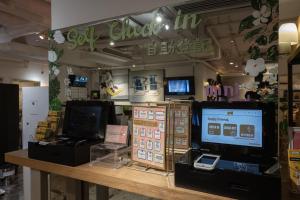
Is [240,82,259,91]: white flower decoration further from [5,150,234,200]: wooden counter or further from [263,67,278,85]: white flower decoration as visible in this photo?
[5,150,234,200]: wooden counter

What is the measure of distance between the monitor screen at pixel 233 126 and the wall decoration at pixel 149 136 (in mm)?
255

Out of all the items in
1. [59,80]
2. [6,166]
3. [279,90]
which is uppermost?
[59,80]

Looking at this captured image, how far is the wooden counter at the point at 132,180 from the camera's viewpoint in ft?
3.69

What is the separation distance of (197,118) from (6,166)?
448cm

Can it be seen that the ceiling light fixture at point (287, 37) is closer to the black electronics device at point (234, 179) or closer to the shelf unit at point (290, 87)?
the shelf unit at point (290, 87)

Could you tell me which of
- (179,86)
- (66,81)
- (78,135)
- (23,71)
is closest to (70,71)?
(66,81)

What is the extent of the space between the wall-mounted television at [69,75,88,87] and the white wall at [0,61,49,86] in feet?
23.3

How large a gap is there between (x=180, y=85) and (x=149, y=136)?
0.48 metres

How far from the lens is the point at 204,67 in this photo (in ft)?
5.33

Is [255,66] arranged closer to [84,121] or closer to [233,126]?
[233,126]

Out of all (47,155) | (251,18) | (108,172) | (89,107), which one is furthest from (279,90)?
(47,155)

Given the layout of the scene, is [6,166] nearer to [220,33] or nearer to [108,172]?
[108,172]

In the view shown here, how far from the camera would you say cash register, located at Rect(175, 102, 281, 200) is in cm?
101

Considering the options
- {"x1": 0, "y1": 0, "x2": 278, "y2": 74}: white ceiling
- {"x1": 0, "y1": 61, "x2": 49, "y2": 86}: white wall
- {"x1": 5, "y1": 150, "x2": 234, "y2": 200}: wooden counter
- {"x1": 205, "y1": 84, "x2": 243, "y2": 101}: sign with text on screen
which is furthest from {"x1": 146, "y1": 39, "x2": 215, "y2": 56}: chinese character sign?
{"x1": 0, "y1": 61, "x2": 49, "y2": 86}: white wall
